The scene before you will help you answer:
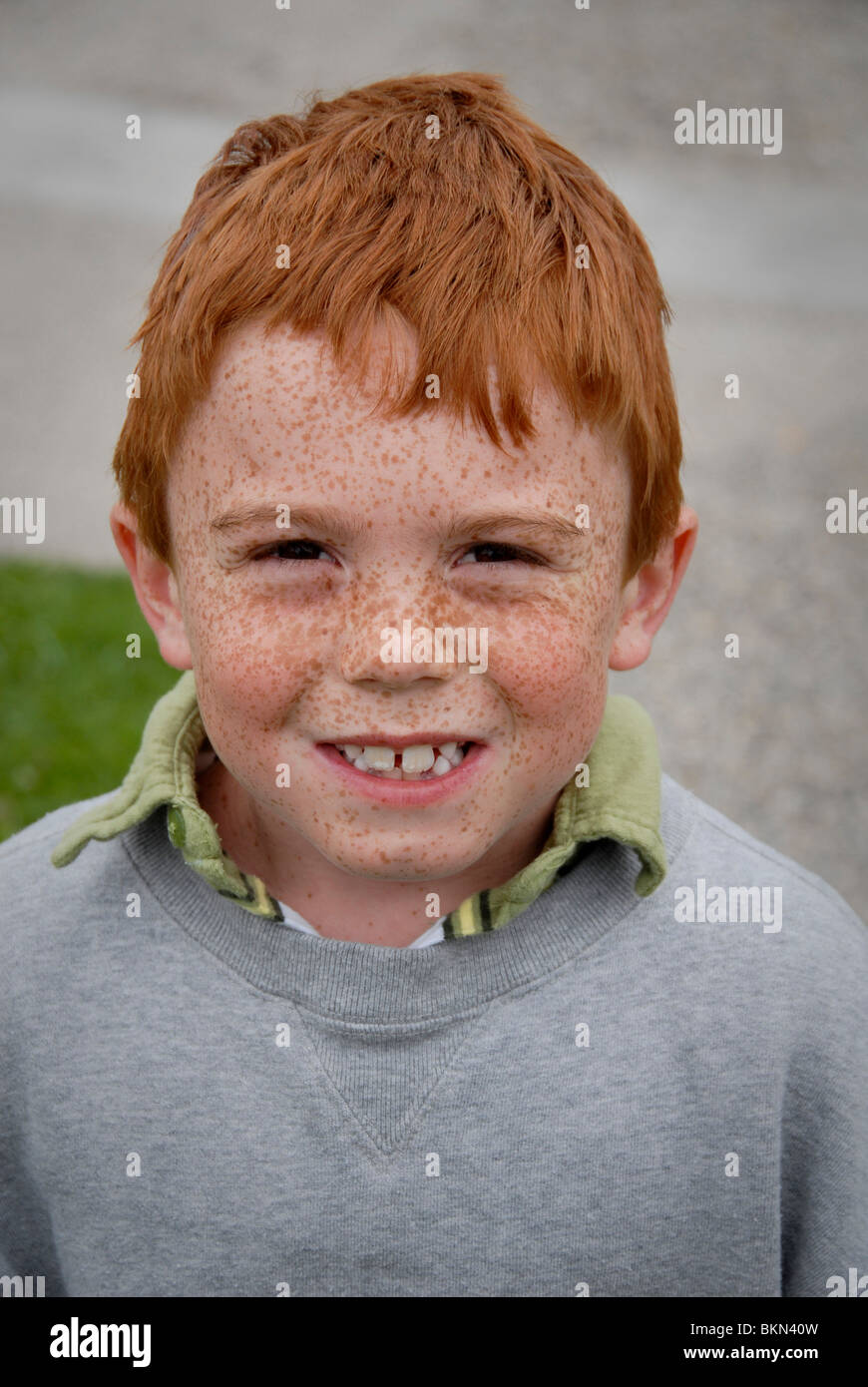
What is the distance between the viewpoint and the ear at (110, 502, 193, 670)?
5.97 ft

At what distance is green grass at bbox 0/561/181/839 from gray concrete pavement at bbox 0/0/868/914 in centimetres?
48

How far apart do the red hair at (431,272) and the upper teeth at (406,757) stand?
351 millimetres

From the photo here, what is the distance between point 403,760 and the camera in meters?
1.64

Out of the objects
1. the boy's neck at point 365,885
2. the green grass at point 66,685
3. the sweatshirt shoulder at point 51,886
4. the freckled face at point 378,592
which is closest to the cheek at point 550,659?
the freckled face at point 378,592

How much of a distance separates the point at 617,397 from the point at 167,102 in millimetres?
7683

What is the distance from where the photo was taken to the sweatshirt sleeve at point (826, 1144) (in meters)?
1.83

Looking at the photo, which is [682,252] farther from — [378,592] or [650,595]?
[378,592]

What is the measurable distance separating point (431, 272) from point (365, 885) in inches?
30.0

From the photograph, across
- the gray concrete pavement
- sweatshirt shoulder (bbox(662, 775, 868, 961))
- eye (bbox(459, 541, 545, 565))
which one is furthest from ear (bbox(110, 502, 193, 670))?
the gray concrete pavement

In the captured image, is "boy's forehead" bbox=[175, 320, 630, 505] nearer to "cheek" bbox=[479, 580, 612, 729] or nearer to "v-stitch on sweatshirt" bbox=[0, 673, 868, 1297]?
"cheek" bbox=[479, 580, 612, 729]

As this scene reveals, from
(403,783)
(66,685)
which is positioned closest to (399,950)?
(403,783)

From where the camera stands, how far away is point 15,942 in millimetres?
1878

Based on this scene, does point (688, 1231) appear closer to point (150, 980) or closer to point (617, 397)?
point (150, 980)

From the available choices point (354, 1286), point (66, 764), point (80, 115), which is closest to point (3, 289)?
point (80, 115)
